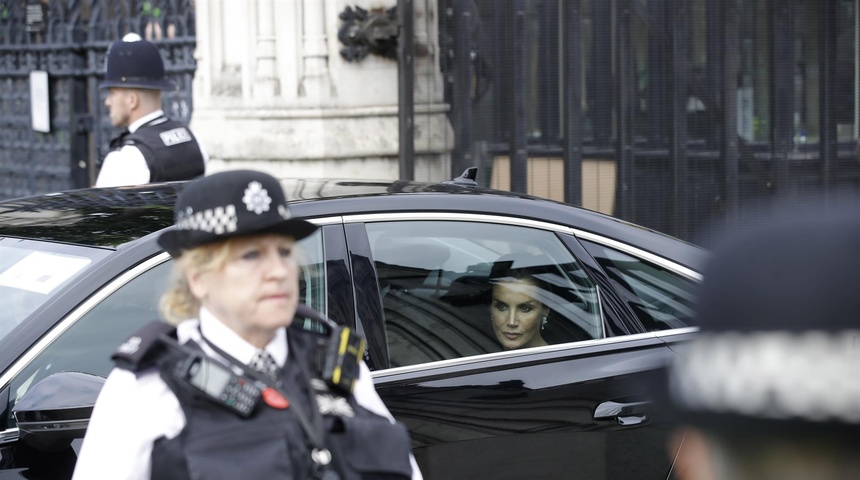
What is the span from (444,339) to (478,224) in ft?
1.20

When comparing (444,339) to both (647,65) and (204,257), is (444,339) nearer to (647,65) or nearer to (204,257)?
(204,257)

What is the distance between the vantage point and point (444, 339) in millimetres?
3555

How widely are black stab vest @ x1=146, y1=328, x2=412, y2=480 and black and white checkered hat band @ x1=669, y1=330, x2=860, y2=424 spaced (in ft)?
3.80

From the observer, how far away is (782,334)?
103 centimetres

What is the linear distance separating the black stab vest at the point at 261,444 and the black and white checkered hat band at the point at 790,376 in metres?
1.16

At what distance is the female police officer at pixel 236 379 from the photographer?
2084mm

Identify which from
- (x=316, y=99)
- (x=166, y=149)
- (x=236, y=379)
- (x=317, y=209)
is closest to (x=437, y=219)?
(x=317, y=209)

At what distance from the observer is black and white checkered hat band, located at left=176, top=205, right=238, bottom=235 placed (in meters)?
2.21

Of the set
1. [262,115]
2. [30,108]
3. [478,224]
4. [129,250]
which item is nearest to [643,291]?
[478,224]

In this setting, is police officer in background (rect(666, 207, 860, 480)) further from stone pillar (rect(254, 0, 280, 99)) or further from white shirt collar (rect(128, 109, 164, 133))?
stone pillar (rect(254, 0, 280, 99))

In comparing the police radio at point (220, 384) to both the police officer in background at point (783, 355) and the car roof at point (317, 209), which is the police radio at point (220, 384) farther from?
the car roof at point (317, 209)

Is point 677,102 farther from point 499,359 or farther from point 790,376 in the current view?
point 790,376

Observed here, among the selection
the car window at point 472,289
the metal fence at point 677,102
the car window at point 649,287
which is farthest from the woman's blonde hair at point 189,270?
the metal fence at point 677,102

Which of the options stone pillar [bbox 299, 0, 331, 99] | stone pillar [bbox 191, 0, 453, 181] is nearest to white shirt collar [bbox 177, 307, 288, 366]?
stone pillar [bbox 191, 0, 453, 181]
